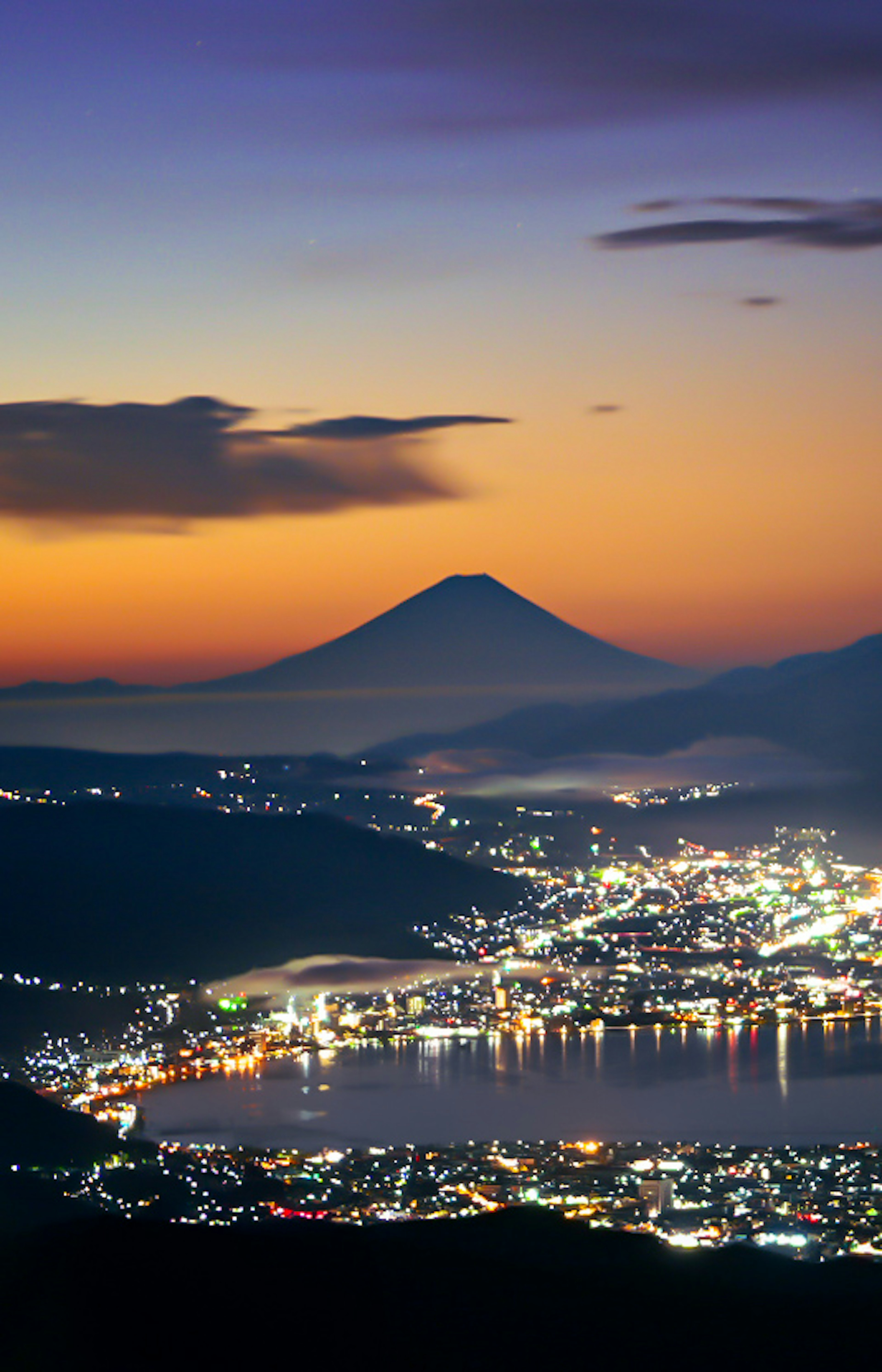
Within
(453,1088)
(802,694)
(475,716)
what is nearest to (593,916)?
(453,1088)

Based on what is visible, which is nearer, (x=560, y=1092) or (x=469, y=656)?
(x=560, y=1092)

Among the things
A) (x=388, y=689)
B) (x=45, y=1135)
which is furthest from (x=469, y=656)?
(x=45, y=1135)

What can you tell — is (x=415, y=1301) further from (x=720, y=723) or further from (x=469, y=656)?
(x=469, y=656)

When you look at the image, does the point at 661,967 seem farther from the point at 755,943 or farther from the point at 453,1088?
the point at 453,1088

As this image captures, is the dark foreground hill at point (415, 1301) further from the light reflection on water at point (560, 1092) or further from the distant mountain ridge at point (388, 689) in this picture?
the distant mountain ridge at point (388, 689)

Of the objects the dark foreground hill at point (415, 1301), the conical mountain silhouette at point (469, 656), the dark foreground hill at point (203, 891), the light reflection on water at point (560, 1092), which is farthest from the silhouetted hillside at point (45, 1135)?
the conical mountain silhouette at point (469, 656)

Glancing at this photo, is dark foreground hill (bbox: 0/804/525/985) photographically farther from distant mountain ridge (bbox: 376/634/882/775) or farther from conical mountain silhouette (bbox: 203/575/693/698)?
conical mountain silhouette (bbox: 203/575/693/698)

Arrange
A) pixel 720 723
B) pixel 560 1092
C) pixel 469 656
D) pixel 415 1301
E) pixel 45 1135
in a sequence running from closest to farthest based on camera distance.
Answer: pixel 415 1301 < pixel 45 1135 < pixel 560 1092 < pixel 720 723 < pixel 469 656
